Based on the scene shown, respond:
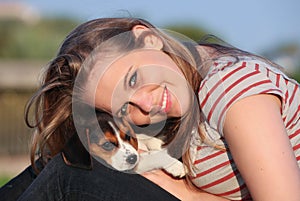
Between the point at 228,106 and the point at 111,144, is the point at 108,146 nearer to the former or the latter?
the point at 111,144

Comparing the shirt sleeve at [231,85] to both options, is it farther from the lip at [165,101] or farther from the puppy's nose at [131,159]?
the puppy's nose at [131,159]

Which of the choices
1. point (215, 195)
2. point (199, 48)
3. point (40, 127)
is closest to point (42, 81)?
point (40, 127)

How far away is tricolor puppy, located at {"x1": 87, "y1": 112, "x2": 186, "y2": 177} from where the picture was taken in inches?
96.0

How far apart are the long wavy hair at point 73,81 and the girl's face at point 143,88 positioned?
0.05 metres

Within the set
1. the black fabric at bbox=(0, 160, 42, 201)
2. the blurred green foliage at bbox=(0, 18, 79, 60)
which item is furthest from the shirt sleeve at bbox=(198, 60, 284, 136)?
the blurred green foliage at bbox=(0, 18, 79, 60)

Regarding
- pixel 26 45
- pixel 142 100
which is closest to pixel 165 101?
pixel 142 100

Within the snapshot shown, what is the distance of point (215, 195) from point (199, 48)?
54cm

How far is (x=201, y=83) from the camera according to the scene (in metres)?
2.32

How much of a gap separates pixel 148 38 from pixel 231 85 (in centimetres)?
41

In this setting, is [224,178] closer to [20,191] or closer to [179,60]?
[179,60]

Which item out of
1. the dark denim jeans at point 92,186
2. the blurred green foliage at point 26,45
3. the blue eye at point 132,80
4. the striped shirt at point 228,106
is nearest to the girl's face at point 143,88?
the blue eye at point 132,80

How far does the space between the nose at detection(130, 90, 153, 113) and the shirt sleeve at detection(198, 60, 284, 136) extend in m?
0.17

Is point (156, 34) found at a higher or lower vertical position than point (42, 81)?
higher

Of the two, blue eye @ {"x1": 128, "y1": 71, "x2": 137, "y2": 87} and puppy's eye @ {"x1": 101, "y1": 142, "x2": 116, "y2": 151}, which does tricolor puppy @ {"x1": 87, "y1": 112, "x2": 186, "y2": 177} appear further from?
blue eye @ {"x1": 128, "y1": 71, "x2": 137, "y2": 87}
